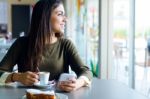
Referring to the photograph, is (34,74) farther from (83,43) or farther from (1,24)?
(1,24)

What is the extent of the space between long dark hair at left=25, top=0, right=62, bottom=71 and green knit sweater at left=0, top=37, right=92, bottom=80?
35mm

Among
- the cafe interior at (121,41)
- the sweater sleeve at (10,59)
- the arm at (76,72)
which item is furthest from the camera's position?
the cafe interior at (121,41)

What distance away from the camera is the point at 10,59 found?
182 centimetres

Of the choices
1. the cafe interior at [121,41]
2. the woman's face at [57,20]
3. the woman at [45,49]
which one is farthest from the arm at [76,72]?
the cafe interior at [121,41]

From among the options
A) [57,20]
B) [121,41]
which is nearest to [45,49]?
[57,20]

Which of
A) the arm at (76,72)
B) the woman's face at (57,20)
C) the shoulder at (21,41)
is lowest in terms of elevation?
the arm at (76,72)

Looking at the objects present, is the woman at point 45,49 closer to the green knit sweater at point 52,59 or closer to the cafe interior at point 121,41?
the green knit sweater at point 52,59

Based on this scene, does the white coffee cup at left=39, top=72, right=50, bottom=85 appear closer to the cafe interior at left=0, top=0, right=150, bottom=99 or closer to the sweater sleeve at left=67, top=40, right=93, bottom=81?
the sweater sleeve at left=67, top=40, right=93, bottom=81

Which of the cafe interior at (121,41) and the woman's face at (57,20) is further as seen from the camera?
the cafe interior at (121,41)

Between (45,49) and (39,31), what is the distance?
0.12m

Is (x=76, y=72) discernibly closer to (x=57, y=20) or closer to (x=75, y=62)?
(x=75, y=62)

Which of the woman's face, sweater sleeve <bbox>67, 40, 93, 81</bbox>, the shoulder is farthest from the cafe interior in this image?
the shoulder

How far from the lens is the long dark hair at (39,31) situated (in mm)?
1810

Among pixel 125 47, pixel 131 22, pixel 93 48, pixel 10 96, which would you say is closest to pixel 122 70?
pixel 125 47
